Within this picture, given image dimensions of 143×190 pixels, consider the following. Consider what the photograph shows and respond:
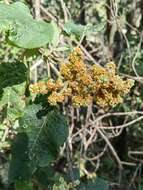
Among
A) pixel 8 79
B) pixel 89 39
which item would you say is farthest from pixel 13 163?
pixel 89 39

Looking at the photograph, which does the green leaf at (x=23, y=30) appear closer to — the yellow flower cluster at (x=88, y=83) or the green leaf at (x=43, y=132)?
the yellow flower cluster at (x=88, y=83)

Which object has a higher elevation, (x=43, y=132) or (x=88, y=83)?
(x=88, y=83)

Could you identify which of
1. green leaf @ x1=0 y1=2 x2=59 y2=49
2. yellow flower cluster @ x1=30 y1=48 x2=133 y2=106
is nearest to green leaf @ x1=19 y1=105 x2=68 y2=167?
yellow flower cluster @ x1=30 y1=48 x2=133 y2=106

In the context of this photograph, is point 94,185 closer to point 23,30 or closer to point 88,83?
point 88,83

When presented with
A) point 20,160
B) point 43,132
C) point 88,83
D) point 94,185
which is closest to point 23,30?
point 88,83

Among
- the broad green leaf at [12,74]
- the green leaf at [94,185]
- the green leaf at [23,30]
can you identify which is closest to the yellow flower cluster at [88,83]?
the green leaf at [23,30]

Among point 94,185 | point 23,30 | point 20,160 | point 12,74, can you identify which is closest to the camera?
point 23,30
